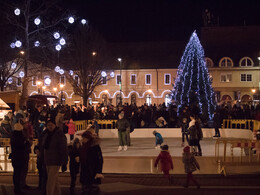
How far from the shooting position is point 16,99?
82.8 ft

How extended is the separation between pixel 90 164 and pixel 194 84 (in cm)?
2592

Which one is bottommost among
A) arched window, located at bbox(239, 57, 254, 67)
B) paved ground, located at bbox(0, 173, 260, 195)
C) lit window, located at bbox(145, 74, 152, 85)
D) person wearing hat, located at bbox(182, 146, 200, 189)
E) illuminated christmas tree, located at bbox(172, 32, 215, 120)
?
paved ground, located at bbox(0, 173, 260, 195)

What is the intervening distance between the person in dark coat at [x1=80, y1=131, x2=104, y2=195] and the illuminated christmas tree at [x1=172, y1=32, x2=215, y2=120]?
79.9 ft

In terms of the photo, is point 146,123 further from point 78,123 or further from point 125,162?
point 125,162

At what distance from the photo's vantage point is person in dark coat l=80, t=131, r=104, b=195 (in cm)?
935

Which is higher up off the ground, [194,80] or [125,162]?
[194,80]

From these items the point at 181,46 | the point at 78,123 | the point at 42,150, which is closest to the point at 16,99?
the point at 78,123

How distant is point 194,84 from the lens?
1355 inches

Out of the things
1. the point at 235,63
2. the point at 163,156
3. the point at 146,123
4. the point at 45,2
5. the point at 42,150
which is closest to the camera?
the point at 42,150

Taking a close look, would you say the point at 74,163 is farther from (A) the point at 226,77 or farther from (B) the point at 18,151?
(A) the point at 226,77

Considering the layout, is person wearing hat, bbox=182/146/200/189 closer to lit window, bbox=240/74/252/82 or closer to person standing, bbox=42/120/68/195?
person standing, bbox=42/120/68/195

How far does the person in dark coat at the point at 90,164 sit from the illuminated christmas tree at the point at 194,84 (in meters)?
24.3

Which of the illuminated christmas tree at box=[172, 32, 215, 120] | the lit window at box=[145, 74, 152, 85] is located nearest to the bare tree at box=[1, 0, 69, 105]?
the illuminated christmas tree at box=[172, 32, 215, 120]

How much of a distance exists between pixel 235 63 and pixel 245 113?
39961 millimetres
